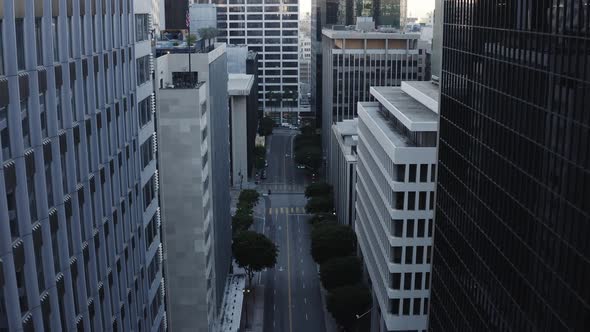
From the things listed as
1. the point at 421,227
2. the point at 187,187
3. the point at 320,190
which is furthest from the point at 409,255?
the point at 320,190

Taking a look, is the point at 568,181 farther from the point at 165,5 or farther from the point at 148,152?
the point at 165,5

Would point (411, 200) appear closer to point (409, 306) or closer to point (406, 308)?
point (409, 306)

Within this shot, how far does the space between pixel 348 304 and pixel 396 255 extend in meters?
20.2

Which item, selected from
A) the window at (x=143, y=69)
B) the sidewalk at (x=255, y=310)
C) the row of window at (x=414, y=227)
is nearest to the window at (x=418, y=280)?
the row of window at (x=414, y=227)

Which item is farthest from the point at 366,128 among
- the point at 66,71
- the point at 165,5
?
the point at 66,71

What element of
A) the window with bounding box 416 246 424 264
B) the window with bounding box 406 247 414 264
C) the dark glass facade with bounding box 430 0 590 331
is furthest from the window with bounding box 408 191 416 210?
the dark glass facade with bounding box 430 0 590 331

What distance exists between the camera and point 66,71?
38656 millimetres

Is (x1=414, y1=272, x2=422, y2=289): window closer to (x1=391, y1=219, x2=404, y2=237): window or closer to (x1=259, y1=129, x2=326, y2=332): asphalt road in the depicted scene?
(x1=391, y1=219, x2=404, y2=237): window

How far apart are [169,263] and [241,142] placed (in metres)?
113

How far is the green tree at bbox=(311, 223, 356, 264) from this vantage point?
13150 cm

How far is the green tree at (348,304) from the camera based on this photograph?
109375mm

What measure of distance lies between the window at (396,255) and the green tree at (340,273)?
29.1m

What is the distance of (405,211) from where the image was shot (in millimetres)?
89625

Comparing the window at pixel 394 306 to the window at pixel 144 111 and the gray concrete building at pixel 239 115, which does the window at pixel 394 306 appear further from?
the gray concrete building at pixel 239 115
